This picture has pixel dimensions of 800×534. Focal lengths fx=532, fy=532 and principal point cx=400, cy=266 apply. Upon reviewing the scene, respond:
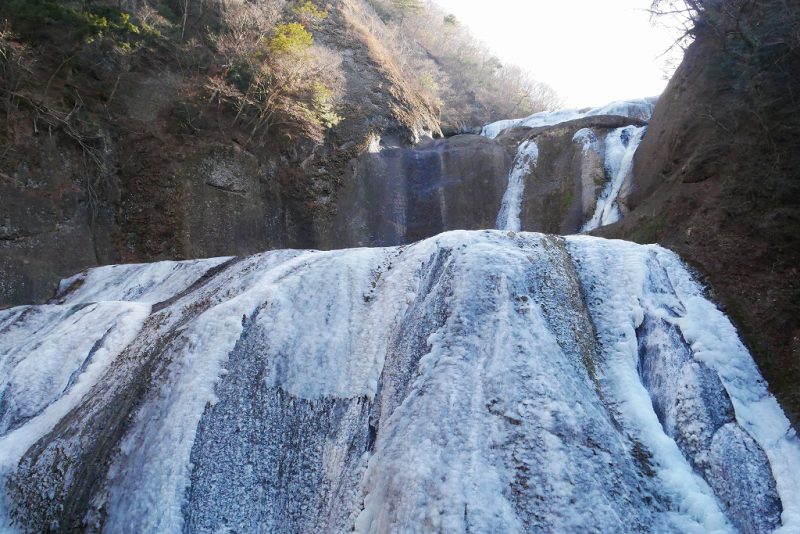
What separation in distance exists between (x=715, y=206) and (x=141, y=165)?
14.1 meters

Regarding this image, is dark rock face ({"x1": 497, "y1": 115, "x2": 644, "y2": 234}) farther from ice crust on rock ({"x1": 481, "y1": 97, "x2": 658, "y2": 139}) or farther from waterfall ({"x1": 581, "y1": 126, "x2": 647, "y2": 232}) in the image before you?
ice crust on rock ({"x1": 481, "y1": 97, "x2": 658, "y2": 139})

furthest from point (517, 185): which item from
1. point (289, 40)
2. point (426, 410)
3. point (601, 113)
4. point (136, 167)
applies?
point (426, 410)

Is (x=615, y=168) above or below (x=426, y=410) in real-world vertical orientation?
above

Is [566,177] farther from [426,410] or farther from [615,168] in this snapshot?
[426,410]

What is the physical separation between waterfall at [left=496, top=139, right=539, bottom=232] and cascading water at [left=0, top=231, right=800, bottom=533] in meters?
9.48

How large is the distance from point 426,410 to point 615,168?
39.0 feet

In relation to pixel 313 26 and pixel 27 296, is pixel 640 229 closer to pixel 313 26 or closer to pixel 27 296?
pixel 27 296

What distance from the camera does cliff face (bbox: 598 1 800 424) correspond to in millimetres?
6273

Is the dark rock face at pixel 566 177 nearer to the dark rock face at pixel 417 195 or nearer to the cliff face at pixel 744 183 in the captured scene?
the dark rock face at pixel 417 195

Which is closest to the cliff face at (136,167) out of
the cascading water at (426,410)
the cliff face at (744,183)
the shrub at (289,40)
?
the shrub at (289,40)

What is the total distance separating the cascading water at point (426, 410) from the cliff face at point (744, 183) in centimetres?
39

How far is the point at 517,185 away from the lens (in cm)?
1748

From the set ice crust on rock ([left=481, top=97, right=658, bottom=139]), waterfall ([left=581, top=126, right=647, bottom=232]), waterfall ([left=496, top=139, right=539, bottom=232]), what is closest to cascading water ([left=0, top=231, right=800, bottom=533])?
waterfall ([left=581, top=126, right=647, bottom=232])

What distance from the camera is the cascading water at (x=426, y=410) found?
448 centimetres
